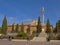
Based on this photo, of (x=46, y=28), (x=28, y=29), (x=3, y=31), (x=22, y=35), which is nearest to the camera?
(x=22, y=35)

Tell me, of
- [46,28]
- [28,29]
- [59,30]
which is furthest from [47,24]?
[28,29]

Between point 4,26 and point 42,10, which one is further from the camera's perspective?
point 4,26

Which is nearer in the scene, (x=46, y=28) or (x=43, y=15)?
(x=43, y=15)

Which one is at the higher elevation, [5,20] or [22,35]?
[5,20]

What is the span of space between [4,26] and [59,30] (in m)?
24.5

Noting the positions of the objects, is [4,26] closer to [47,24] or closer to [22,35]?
[47,24]

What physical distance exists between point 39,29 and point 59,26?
896cm

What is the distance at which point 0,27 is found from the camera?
3056 inches

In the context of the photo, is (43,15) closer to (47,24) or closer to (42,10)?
(42,10)

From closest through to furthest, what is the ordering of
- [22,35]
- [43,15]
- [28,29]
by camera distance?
[22,35]
[43,15]
[28,29]

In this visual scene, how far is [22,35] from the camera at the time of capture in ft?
156

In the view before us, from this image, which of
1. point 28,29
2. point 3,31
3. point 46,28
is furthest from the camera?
point 28,29

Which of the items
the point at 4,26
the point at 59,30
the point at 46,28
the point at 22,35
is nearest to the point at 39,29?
the point at 46,28

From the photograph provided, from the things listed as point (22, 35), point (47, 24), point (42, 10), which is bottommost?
point (22, 35)
